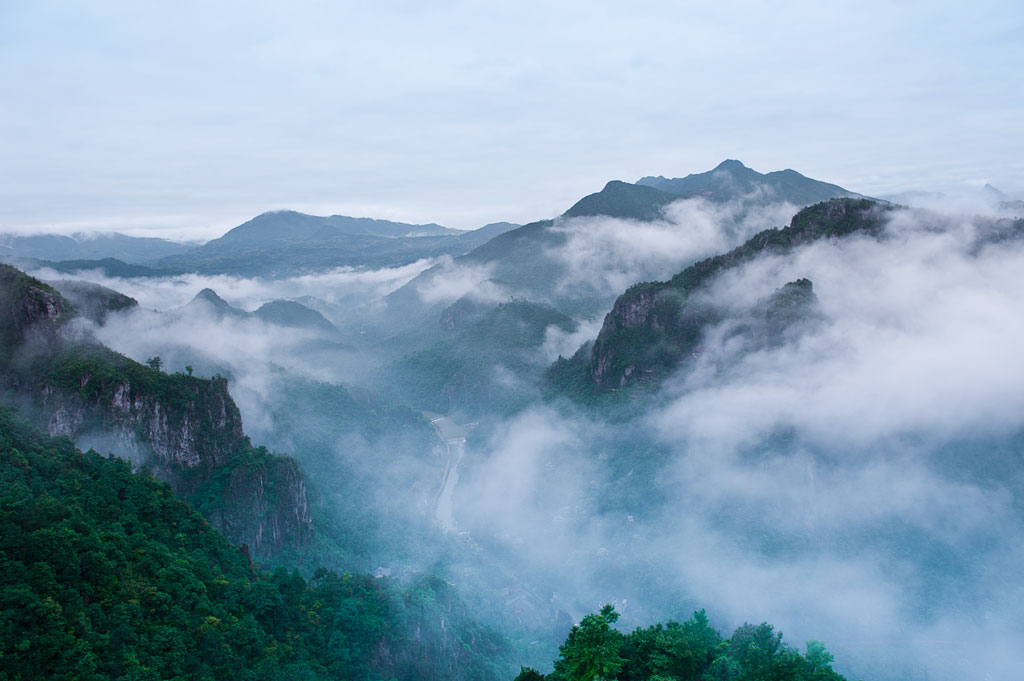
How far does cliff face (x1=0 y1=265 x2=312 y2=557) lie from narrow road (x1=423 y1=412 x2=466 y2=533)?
25054mm

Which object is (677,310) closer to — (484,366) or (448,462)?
(448,462)

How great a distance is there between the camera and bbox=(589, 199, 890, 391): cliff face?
343ft

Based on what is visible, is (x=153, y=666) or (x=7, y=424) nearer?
(x=153, y=666)

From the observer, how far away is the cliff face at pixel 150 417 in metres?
63.6

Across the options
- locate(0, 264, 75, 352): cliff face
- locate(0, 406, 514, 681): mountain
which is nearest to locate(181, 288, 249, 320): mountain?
locate(0, 264, 75, 352): cliff face

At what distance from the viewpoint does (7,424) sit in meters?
50.2

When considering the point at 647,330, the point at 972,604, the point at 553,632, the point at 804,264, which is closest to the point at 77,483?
the point at 553,632

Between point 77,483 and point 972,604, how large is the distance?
74.8 m

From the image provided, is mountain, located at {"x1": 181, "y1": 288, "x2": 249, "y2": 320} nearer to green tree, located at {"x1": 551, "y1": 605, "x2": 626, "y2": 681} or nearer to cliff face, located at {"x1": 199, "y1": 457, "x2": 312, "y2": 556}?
cliff face, located at {"x1": 199, "y1": 457, "x2": 312, "y2": 556}

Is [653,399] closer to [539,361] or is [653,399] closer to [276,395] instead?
[539,361]

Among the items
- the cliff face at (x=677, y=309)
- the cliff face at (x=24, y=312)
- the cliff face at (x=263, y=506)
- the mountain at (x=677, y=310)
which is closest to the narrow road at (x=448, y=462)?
the cliff face at (x=263, y=506)

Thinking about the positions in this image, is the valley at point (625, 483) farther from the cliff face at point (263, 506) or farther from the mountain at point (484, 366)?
the mountain at point (484, 366)

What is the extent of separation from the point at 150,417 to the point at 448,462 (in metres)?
63.3

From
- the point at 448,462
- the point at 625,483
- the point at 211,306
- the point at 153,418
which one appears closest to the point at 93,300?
the point at 153,418
